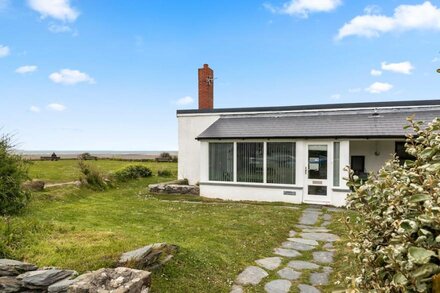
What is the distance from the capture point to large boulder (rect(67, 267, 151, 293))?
3635 millimetres

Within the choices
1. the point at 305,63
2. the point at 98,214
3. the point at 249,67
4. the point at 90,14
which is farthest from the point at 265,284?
the point at 249,67

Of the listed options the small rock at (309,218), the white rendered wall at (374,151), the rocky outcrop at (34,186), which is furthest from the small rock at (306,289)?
the rocky outcrop at (34,186)

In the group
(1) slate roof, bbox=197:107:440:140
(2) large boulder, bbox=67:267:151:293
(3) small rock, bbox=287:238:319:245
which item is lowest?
(3) small rock, bbox=287:238:319:245

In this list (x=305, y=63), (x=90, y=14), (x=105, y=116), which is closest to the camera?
(x=90, y=14)

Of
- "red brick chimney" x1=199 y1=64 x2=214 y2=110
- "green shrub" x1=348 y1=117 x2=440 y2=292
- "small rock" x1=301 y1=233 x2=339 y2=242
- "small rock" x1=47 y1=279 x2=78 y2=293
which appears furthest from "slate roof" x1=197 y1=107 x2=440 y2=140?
"small rock" x1=47 y1=279 x2=78 y2=293

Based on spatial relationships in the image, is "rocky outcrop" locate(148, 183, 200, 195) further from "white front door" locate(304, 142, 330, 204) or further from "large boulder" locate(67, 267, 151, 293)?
"large boulder" locate(67, 267, 151, 293)

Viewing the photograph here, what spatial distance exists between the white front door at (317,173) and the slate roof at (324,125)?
0.61 meters

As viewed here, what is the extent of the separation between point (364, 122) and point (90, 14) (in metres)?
12.1

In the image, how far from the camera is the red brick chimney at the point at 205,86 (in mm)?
17656

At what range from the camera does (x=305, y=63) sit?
17.9 metres

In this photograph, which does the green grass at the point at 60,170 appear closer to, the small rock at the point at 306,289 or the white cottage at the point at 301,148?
the white cottage at the point at 301,148

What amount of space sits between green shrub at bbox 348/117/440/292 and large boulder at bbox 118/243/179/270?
122 inches

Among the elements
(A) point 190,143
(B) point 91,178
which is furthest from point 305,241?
(B) point 91,178

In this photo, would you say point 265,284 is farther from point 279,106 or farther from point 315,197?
point 279,106
